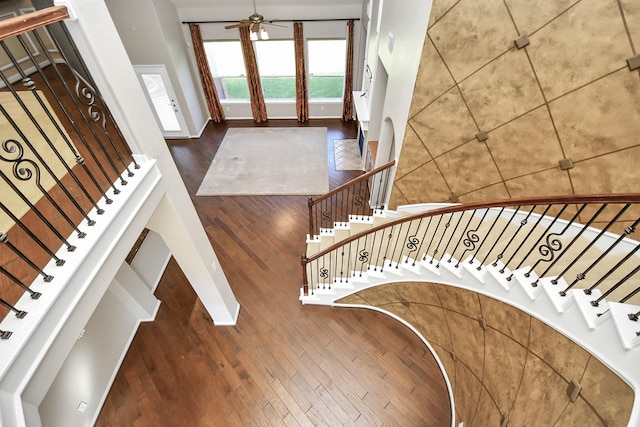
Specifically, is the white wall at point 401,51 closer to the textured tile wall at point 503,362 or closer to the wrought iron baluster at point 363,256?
the wrought iron baluster at point 363,256

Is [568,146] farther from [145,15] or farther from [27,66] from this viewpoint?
[145,15]

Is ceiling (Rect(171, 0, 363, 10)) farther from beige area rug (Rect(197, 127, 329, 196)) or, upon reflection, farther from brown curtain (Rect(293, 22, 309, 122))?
beige area rug (Rect(197, 127, 329, 196))

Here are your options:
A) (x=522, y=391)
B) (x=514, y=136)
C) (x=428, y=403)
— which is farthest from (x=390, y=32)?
(x=428, y=403)

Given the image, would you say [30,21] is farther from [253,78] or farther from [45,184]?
[253,78]

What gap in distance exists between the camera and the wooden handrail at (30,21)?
1265 millimetres

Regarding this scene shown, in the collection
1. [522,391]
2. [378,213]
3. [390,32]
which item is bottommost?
[378,213]

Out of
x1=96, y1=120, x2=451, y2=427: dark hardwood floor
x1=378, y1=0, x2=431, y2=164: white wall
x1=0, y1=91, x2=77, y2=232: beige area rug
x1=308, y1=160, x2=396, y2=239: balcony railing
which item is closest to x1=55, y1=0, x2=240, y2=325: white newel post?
x1=0, y1=91, x2=77, y2=232: beige area rug

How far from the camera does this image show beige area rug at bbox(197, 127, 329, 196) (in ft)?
21.7

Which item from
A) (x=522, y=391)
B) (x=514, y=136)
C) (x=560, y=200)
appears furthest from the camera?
(x=514, y=136)

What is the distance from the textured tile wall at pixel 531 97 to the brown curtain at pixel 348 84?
5140mm

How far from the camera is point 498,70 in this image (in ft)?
9.40

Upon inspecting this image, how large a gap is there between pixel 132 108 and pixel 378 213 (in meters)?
3.53

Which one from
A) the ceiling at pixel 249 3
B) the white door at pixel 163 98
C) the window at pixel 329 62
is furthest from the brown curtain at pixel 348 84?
the white door at pixel 163 98

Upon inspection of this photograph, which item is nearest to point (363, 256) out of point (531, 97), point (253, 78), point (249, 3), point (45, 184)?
point (531, 97)
